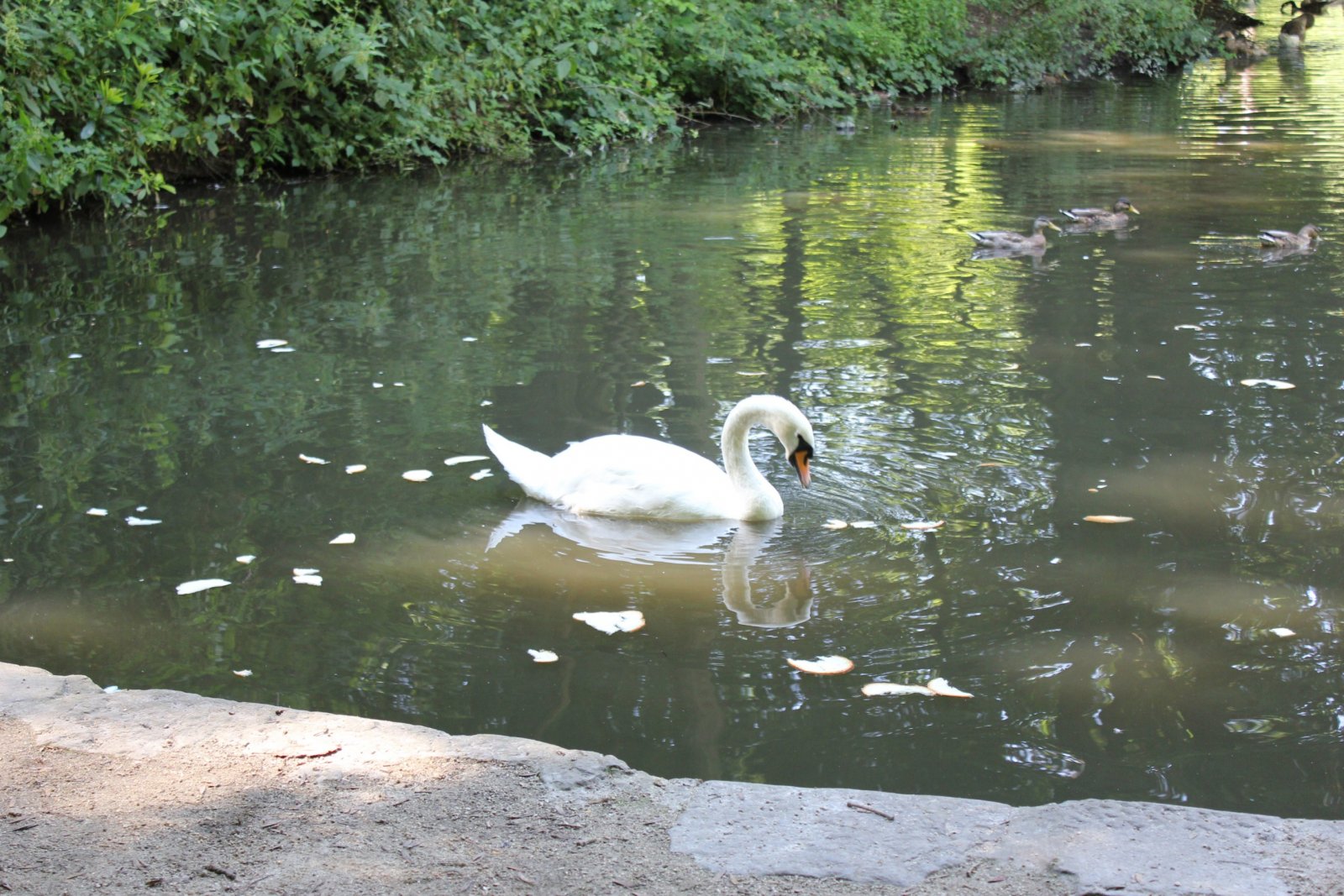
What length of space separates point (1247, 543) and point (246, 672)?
12.4 ft

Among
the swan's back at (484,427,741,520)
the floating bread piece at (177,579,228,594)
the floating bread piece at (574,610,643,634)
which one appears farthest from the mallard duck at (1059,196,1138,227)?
the floating bread piece at (177,579,228,594)

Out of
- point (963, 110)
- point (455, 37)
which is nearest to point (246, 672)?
point (455, 37)

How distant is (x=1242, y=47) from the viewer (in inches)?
1499

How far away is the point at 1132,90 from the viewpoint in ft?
95.5

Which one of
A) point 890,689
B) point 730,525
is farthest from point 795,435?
point 890,689

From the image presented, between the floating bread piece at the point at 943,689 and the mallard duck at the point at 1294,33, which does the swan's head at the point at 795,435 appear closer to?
the floating bread piece at the point at 943,689

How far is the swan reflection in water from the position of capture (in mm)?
5203

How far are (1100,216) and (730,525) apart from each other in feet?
25.3

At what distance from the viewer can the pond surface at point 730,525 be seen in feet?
14.3

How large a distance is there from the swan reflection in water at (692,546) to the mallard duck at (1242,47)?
3626cm

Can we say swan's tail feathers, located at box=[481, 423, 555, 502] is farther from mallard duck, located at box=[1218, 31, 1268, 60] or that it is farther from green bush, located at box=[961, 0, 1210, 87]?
mallard duck, located at box=[1218, 31, 1268, 60]

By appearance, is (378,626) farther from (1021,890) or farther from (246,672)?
(1021,890)

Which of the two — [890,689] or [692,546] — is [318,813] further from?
[692,546]

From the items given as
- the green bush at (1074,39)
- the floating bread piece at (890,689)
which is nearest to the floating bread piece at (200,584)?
the floating bread piece at (890,689)
